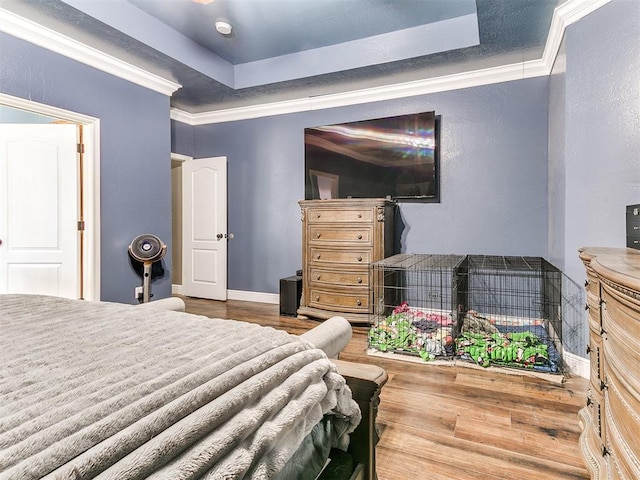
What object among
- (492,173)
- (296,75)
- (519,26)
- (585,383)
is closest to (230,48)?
(296,75)

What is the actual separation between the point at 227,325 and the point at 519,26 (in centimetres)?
334

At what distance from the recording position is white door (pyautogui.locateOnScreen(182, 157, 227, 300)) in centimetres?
506

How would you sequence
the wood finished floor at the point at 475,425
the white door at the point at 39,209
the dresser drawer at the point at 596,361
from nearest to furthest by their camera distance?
the dresser drawer at the point at 596,361, the wood finished floor at the point at 475,425, the white door at the point at 39,209

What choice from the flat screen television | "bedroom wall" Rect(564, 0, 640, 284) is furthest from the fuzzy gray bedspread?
the flat screen television

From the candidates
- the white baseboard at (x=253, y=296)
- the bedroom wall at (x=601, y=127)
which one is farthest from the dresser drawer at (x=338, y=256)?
the bedroom wall at (x=601, y=127)

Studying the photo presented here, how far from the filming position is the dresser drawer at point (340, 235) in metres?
3.79

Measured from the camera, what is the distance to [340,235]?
391cm

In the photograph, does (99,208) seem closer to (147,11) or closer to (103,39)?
(103,39)

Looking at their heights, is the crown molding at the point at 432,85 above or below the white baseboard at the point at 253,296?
above

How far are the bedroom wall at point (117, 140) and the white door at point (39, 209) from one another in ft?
0.87

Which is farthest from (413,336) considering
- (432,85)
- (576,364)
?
(432,85)

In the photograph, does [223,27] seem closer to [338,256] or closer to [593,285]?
[338,256]

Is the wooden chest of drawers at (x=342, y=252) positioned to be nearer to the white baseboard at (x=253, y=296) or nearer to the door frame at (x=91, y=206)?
the white baseboard at (x=253, y=296)

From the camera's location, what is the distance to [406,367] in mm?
2699
